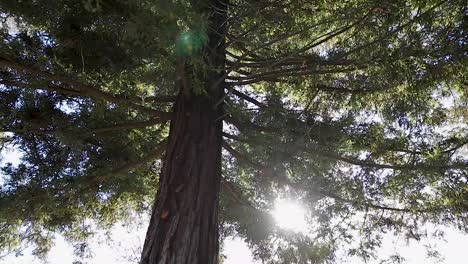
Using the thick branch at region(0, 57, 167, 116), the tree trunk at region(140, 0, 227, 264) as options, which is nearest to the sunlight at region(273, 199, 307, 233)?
the tree trunk at region(140, 0, 227, 264)

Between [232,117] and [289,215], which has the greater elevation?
[232,117]

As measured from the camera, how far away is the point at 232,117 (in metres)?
4.96

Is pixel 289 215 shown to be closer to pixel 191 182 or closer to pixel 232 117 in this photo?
pixel 232 117

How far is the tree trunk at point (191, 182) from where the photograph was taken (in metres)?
3.69

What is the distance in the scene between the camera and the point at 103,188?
562 centimetres

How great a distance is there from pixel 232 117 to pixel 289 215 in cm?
156

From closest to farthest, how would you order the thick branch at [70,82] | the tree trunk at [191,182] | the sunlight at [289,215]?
the tree trunk at [191,182] → the thick branch at [70,82] → the sunlight at [289,215]

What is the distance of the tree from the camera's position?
151 inches

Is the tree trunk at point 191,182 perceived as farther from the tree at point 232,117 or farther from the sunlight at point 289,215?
the sunlight at point 289,215

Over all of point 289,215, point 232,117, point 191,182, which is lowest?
point 191,182

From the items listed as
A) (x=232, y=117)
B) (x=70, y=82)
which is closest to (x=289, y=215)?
(x=232, y=117)

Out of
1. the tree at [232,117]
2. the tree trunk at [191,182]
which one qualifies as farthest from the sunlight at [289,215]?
the tree trunk at [191,182]

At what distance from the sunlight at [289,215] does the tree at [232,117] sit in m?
0.12

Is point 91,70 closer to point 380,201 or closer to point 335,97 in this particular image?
point 335,97
